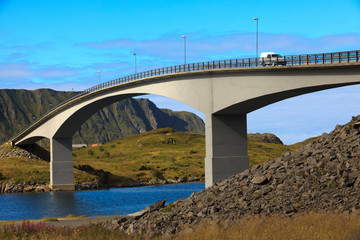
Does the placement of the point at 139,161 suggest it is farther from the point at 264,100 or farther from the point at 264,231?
the point at 264,231

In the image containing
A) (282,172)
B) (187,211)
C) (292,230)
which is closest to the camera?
(292,230)

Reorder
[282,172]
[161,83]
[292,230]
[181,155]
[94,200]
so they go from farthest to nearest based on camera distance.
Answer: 1. [181,155]
2. [94,200]
3. [161,83]
4. [282,172]
5. [292,230]

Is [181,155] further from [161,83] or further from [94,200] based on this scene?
[161,83]

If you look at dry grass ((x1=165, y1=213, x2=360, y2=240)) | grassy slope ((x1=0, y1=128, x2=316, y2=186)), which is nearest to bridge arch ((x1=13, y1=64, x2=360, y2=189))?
dry grass ((x1=165, y1=213, x2=360, y2=240))

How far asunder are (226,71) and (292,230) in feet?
115

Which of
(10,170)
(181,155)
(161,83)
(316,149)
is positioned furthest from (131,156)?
(316,149)

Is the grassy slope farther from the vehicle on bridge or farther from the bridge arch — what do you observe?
the vehicle on bridge

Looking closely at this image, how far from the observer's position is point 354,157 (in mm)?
25266

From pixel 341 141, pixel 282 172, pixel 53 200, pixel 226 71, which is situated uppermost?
pixel 226 71

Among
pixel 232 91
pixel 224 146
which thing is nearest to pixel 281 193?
pixel 232 91

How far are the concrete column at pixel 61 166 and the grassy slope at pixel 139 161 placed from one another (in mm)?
3984

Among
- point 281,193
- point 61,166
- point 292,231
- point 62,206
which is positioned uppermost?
point 61,166

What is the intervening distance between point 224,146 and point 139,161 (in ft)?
272

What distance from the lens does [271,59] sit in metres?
47.1
